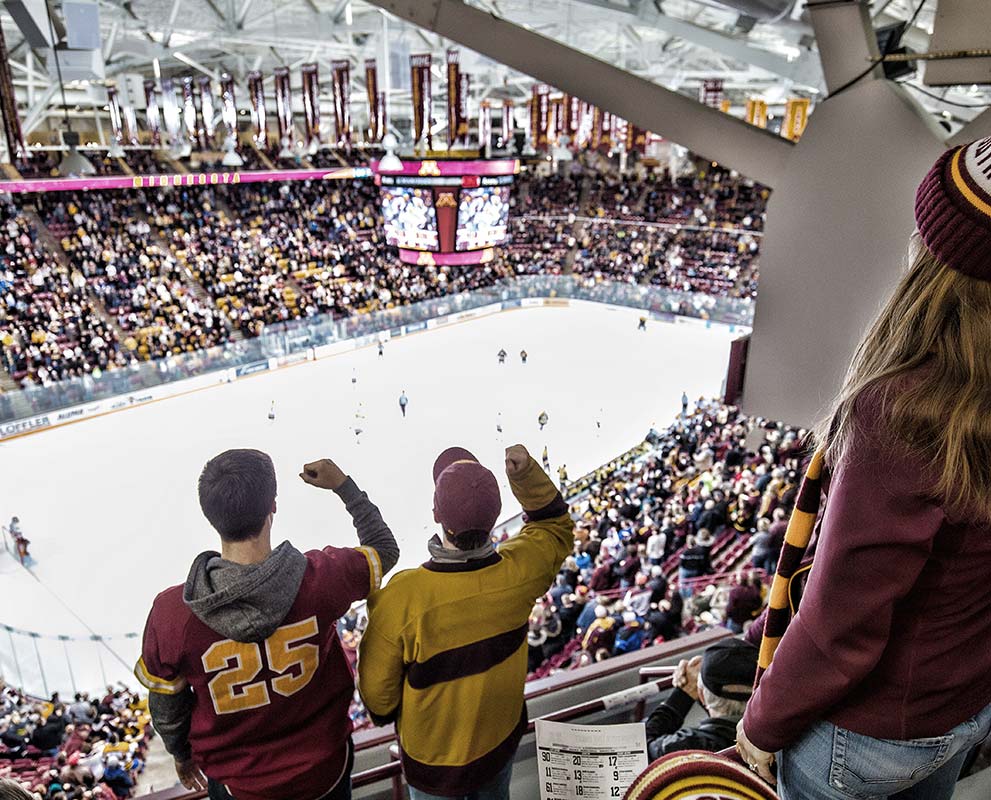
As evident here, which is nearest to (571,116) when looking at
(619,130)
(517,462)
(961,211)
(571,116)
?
(571,116)

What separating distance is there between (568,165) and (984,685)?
120 ft

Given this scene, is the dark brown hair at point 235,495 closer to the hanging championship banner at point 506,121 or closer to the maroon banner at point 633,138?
the maroon banner at point 633,138

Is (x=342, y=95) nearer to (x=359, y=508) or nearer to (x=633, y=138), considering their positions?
(x=633, y=138)

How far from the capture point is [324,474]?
1836 mm

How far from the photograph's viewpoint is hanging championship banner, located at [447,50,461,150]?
11.4 m

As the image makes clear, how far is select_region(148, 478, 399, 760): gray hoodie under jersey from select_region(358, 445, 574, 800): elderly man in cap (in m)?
0.21

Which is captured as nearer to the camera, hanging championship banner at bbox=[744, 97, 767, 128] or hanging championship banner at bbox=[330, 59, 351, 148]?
hanging championship banner at bbox=[330, 59, 351, 148]

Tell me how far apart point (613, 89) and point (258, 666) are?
2.56m

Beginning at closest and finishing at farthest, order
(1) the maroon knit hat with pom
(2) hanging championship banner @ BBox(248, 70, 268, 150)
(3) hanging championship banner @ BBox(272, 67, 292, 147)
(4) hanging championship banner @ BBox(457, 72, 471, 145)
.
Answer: (1) the maroon knit hat with pom, (4) hanging championship banner @ BBox(457, 72, 471, 145), (3) hanging championship banner @ BBox(272, 67, 292, 147), (2) hanging championship banner @ BBox(248, 70, 268, 150)

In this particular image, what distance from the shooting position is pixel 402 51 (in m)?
13.1

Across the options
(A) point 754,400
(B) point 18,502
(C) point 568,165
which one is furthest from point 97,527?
(C) point 568,165

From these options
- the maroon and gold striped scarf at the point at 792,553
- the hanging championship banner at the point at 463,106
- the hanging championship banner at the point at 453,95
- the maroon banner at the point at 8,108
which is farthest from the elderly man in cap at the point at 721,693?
the hanging championship banner at the point at 463,106

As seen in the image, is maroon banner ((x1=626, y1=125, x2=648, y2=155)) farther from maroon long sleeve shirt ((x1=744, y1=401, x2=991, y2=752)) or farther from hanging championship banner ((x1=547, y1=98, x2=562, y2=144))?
maroon long sleeve shirt ((x1=744, y1=401, x2=991, y2=752))

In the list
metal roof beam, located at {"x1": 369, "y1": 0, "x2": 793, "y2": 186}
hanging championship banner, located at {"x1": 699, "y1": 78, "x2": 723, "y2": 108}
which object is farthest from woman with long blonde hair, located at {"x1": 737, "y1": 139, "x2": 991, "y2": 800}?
hanging championship banner, located at {"x1": 699, "y1": 78, "x2": 723, "y2": 108}
